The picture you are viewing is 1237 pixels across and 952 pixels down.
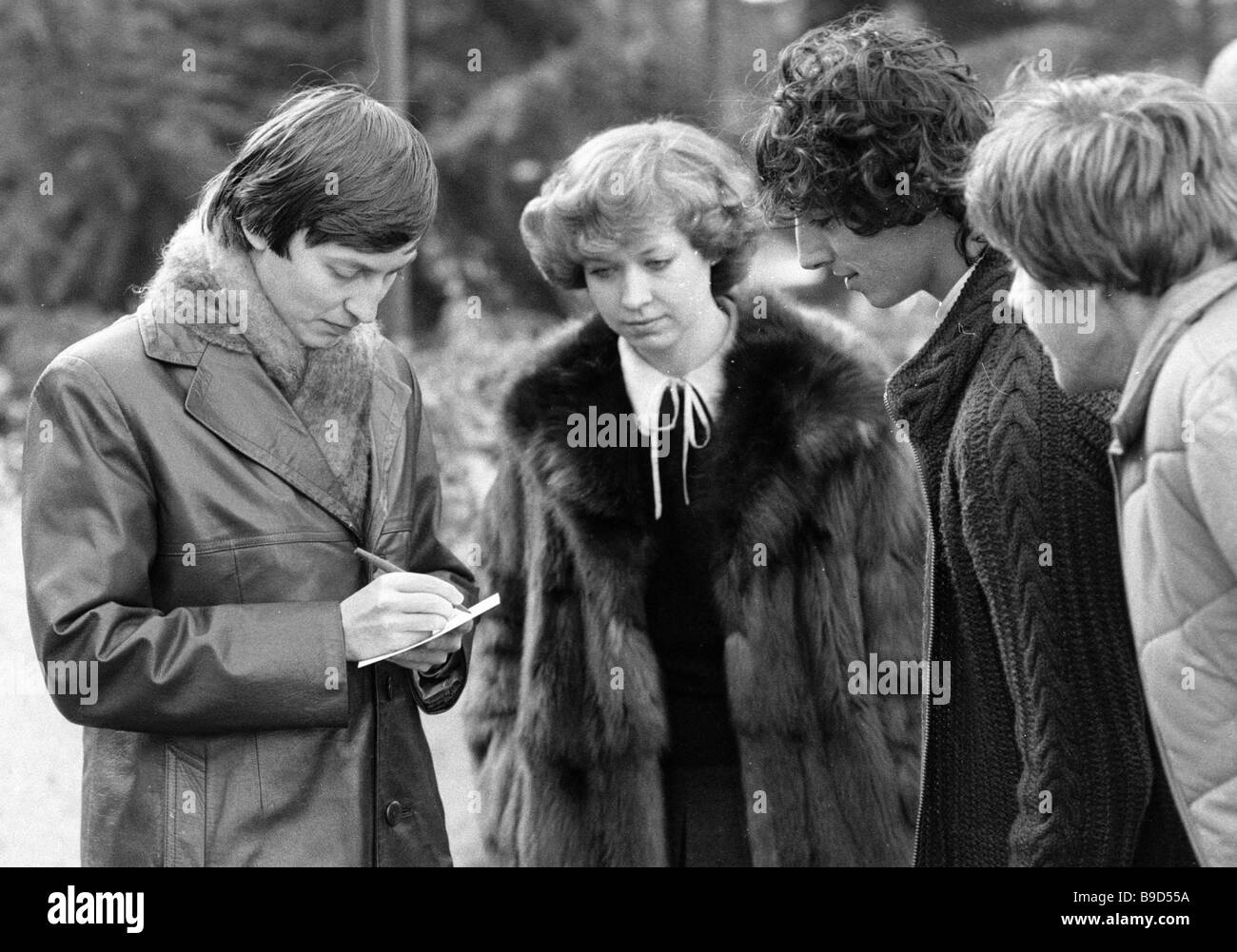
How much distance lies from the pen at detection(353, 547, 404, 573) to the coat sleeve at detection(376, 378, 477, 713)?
0.26 feet

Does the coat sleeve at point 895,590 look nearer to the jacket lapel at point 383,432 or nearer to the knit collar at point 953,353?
the knit collar at point 953,353

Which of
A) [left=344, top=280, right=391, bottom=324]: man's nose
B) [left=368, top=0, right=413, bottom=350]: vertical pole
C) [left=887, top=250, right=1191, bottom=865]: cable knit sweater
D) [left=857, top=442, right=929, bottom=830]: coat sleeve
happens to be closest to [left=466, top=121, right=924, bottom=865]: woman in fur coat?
[left=857, top=442, right=929, bottom=830]: coat sleeve

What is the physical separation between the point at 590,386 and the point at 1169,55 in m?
7.44

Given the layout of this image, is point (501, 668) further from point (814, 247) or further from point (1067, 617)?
point (1067, 617)

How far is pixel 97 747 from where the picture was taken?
239 centimetres

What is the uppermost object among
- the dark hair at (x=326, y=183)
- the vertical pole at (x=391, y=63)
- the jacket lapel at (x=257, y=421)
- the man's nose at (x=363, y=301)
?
the vertical pole at (x=391, y=63)

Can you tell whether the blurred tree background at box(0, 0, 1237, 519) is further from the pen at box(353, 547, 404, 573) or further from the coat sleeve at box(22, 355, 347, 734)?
the coat sleeve at box(22, 355, 347, 734)

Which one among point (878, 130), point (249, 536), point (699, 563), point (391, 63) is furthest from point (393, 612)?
point (391, 63)

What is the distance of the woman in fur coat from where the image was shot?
280 cm

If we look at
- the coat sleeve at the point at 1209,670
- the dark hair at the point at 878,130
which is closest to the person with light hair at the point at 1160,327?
the coat sleeve at the point at 1209,670

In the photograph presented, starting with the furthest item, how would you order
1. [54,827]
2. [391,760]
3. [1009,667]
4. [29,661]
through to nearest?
[29,661] → [54,827] → [391,760] → [1009,667]

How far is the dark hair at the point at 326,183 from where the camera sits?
7.86 ft
